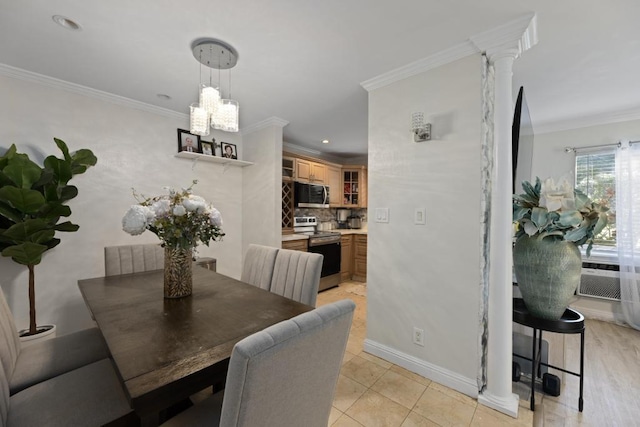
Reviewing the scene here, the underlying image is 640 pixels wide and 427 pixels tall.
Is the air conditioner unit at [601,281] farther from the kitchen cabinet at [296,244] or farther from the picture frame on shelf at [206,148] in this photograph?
the picture frame on shelf at [206,148]

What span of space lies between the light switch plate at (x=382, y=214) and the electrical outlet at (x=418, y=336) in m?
0.88

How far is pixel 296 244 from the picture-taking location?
378cm

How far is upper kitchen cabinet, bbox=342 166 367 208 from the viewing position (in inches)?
201

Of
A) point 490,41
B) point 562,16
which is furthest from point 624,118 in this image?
point 490,41

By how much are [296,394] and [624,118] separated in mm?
4404

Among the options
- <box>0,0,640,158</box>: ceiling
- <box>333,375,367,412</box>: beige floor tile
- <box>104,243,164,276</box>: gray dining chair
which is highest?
<box>0,0,640,158</box>: ceiling

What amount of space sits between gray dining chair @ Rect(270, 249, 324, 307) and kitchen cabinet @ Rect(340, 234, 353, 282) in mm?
2765

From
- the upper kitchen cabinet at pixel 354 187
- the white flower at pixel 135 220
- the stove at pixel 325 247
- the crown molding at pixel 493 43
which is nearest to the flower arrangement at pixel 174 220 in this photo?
the white flower at pixel 135 220

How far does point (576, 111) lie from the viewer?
2896 mm

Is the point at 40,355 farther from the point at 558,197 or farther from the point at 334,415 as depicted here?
the point at 558,197

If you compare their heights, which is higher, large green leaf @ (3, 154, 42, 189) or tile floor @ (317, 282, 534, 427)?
large green leaf @ (3, 154, 42, 189)

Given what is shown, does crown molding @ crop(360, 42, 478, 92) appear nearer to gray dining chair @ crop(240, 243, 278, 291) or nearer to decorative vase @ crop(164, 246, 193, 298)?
gray dining chair @ crop(240, 243, 278, 291)

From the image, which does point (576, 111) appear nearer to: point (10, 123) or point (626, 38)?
point (626, 38)

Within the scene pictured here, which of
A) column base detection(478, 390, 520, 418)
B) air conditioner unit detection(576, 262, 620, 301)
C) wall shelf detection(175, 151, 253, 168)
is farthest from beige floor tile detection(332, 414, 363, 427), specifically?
air conditioner unit detection(576, 262, 620, 301)
